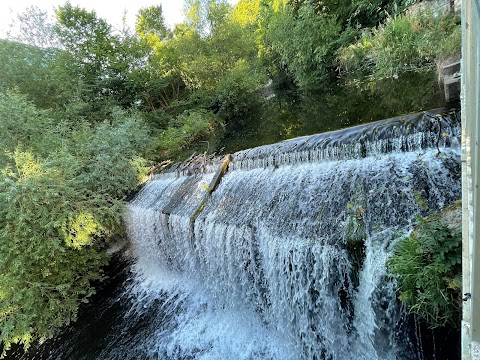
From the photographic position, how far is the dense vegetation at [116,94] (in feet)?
16.2

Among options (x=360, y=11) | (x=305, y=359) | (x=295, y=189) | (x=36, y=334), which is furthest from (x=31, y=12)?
(x=305, y=359)

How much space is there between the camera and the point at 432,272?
192 cm

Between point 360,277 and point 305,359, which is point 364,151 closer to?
point 360,277

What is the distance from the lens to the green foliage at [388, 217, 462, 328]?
6.12ft

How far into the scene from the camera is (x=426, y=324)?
217 centimetres

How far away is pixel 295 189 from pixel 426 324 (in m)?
2.04

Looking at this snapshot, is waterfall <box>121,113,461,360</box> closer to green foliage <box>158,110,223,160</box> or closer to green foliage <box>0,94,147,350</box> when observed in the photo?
green foliage <box>0,94,147,350</box>

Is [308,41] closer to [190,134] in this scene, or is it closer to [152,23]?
[190,134]

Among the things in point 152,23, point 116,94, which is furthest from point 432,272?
point 152,23

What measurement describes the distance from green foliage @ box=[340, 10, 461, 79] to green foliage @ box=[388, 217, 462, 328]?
19.0 feet

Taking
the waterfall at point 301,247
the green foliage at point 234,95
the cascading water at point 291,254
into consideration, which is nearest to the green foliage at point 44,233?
the cascading water at point 291,254

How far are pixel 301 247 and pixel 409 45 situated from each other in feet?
24.8

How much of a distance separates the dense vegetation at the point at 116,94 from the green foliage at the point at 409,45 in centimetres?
3

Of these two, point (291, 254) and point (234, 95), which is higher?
point (234, 95)
